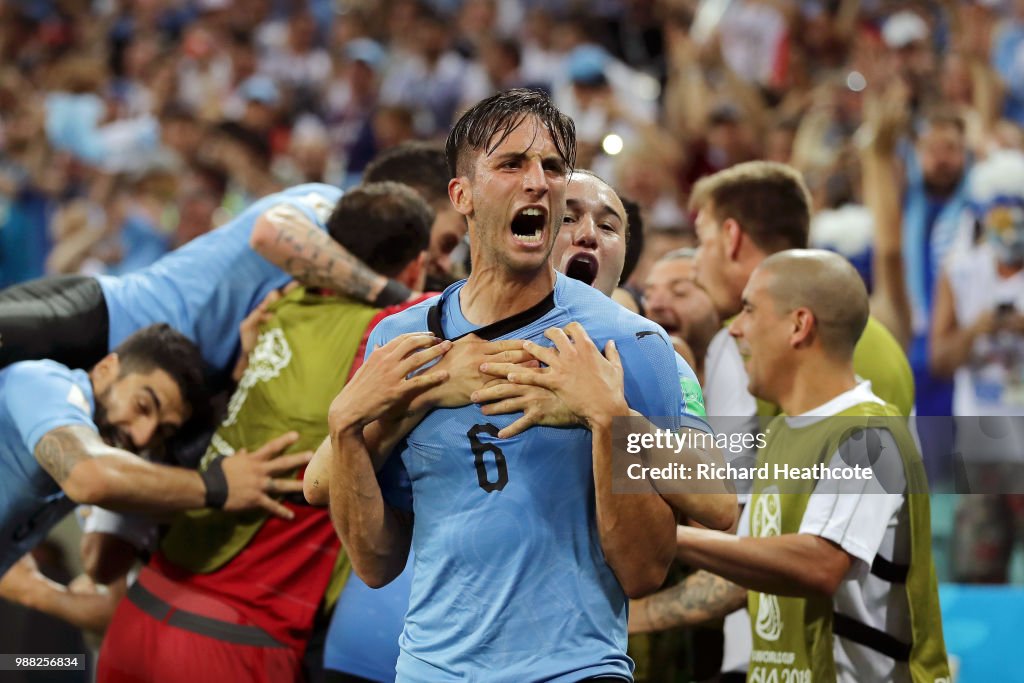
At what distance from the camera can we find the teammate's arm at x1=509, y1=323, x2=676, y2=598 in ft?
9.27

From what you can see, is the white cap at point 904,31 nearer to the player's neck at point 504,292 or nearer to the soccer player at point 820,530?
the soccer player at point 820,530

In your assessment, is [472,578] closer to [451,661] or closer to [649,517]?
[451,661]

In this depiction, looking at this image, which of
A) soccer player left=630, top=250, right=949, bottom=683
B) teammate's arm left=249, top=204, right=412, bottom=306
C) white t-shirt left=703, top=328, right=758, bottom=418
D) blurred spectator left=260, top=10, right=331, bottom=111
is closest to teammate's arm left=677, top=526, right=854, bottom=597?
soccer player left=630, top=250, right=949, bottom=683

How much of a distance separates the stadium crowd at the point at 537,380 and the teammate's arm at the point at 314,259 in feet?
0.05

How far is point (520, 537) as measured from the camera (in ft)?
9.45

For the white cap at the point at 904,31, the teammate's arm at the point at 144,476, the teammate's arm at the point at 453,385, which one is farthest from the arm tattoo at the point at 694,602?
the white cap at the point at 904,31

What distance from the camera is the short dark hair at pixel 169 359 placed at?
4.46 m

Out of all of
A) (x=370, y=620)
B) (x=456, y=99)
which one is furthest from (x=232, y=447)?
(x=456, y=99)

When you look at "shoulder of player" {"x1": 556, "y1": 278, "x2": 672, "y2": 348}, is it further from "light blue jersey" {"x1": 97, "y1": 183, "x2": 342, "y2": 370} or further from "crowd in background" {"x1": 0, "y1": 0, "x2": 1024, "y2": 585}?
"crowd in background" {"x1": 0, "y1": 0, "x2": 1024, "y2": 585}

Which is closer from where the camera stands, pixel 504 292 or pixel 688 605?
pixel 504 292

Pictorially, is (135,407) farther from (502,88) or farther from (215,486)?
(502,88)

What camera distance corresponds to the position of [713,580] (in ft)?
14.2

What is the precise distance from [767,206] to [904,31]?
4638 mm

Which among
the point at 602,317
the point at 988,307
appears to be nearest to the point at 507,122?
the point at 602,317
